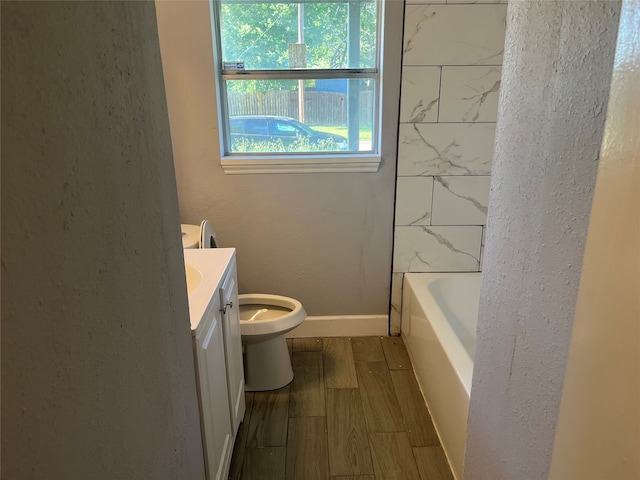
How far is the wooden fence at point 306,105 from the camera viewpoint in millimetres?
2578

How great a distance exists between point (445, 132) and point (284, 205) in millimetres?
932

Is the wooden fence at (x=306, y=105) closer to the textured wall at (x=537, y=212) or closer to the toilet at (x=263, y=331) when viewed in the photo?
the toilet at (x=263, y=331)

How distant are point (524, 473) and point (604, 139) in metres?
0.74

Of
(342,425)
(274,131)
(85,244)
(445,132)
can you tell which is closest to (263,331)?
(342,425)

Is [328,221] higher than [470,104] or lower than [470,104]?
lower

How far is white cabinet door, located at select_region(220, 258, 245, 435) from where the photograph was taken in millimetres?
1794

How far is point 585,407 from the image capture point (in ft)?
2.53

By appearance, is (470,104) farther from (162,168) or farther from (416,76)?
(162,168)

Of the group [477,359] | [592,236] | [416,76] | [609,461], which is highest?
[416,76]

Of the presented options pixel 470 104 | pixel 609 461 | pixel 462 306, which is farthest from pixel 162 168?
pixel 462 306

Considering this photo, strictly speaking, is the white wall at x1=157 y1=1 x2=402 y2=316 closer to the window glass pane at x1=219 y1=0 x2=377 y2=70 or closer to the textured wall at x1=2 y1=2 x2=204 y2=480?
the window glass pane at x1=219 y1=0 x2=377 y2=70

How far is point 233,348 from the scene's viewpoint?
195 centimetres

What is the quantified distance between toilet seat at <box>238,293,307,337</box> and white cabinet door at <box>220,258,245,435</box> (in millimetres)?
122

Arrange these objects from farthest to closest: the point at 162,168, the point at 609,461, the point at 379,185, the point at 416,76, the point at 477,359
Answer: the point at 379,185
the point at 416,76
the point at 477,359
the point at 162,168
the point at 609,461
